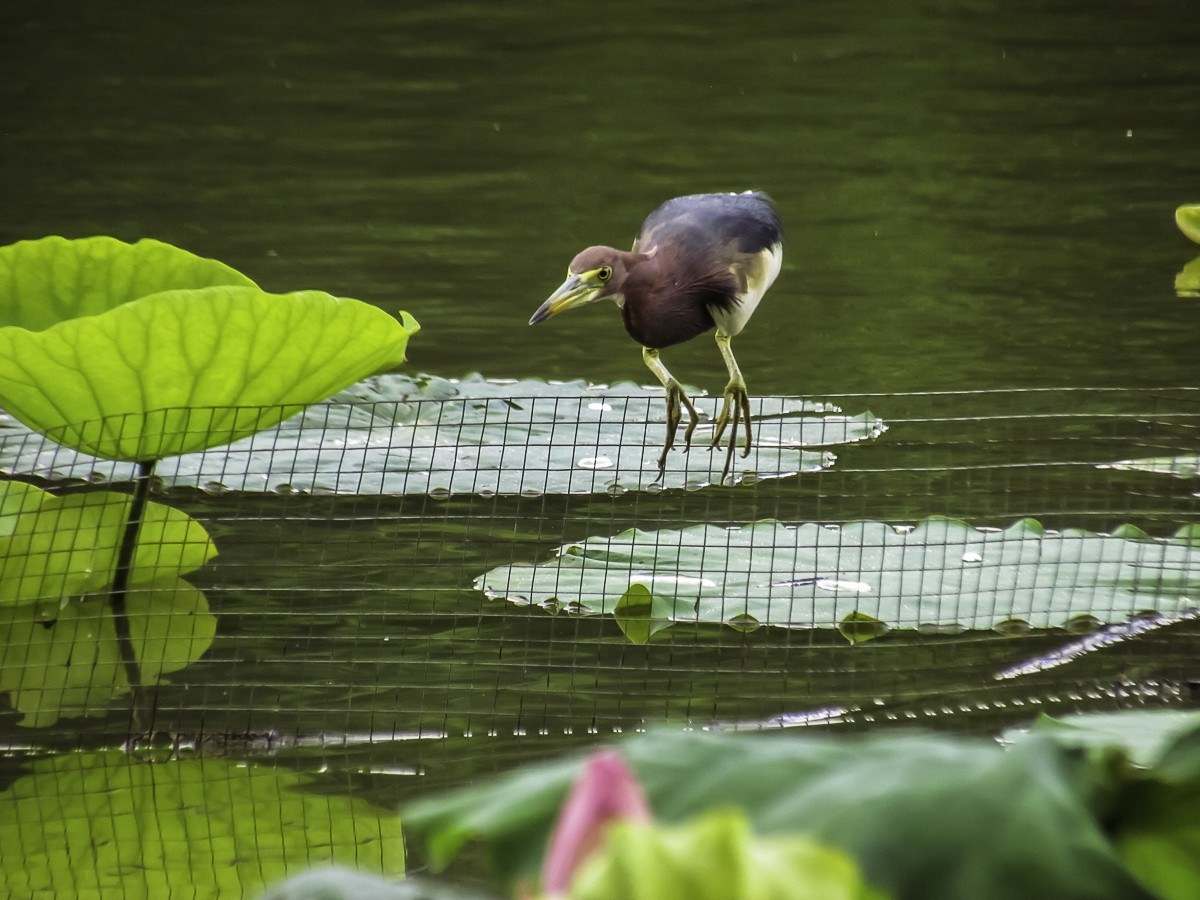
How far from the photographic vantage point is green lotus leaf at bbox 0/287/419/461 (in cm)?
161

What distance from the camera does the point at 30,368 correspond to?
163 centimetres

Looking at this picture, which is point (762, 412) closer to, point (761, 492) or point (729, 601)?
point (761, 492)

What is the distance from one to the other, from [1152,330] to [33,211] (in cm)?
284

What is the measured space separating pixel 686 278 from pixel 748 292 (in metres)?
0.08

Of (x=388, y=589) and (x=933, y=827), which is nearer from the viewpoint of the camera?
(x=933, y=827)

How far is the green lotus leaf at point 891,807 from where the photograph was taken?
0.32m

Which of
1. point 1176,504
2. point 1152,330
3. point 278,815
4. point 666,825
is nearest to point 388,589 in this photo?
point 278,815

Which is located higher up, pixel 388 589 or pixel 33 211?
pixel 33 211

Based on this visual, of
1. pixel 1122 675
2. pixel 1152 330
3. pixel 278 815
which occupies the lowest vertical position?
pixel 278 815

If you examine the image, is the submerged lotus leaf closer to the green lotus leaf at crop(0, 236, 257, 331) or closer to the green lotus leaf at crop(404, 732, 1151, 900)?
the green lotus leaf at crop(0, 236, 257, 331)

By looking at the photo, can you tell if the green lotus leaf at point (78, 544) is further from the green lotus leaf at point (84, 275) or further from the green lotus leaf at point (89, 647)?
the green lotus leaf at point (84, 275)

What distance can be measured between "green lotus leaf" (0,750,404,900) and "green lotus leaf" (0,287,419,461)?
410 millimetres

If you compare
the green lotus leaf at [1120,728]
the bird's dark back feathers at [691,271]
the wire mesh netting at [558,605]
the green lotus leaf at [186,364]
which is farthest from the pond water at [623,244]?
the green lotus leaf at [1120,728]

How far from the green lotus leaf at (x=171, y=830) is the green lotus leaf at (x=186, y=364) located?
41cm
